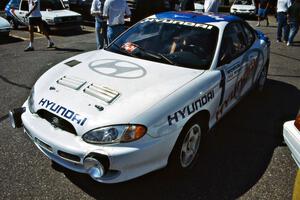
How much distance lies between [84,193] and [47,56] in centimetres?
559

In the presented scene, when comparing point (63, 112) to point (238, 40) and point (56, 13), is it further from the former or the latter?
point (56, 13)

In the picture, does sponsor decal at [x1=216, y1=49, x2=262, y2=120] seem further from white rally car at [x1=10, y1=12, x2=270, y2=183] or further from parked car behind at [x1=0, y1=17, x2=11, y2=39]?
parked car behind at [x1=0, y1=17, x2=11, y2=39]

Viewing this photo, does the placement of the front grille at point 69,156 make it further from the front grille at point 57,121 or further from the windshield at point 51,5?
the windshield at point 51,5

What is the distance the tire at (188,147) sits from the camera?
2.76 meters

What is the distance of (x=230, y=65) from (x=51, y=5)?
30.9 feet


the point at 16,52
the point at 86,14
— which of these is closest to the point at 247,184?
the point at 16,52


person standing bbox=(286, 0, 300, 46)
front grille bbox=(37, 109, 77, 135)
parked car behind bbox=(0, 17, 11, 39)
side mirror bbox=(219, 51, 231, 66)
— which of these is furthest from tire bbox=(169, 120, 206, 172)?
parked car behind bbox=(0, 17, 11, 39)

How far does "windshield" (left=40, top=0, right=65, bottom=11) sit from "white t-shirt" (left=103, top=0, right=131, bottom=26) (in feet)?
18.4

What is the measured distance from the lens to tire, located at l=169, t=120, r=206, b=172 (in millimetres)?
2758

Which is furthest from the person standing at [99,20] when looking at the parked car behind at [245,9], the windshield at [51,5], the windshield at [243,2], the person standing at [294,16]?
the windshield at [243,2]

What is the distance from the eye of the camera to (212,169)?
10.4 feet

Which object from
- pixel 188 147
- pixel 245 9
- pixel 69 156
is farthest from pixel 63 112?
pixel 245 9

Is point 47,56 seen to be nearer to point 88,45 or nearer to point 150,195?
point 88,45

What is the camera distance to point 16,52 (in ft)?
26.3
